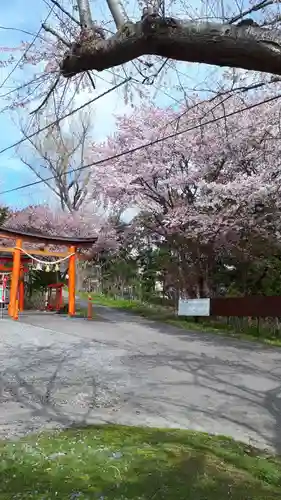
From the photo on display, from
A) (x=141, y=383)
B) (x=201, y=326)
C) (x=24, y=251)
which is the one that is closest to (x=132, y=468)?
(x=141, y=383)

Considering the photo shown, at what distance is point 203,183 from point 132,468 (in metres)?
12.7

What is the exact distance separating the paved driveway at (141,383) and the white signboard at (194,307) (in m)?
3.42

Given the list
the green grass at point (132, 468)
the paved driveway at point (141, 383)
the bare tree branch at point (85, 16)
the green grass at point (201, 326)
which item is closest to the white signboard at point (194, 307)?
the green grass at point (201, 326)

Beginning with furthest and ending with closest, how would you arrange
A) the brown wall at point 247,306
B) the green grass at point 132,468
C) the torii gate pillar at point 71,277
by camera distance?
the torii gate pillar at point 71,277, the brown wall at point 247,306, the green grass at point 132,468

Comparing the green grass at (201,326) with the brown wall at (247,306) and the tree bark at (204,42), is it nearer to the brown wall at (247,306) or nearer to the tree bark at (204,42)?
the brown wall at (247,306)

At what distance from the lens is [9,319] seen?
17234 mm

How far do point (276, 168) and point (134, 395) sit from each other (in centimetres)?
960

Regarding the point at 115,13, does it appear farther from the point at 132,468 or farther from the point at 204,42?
the point at 132,468

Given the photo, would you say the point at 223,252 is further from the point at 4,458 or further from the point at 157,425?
the point at 4,458

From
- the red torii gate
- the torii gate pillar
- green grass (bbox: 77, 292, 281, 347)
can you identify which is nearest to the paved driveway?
green grass (bbox: 77, 292, 281, 347)

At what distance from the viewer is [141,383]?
317 inches

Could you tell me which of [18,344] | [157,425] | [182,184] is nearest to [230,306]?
[182,184]

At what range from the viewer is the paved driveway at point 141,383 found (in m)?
6.05

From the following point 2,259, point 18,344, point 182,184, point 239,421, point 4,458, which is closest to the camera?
point 4,458
